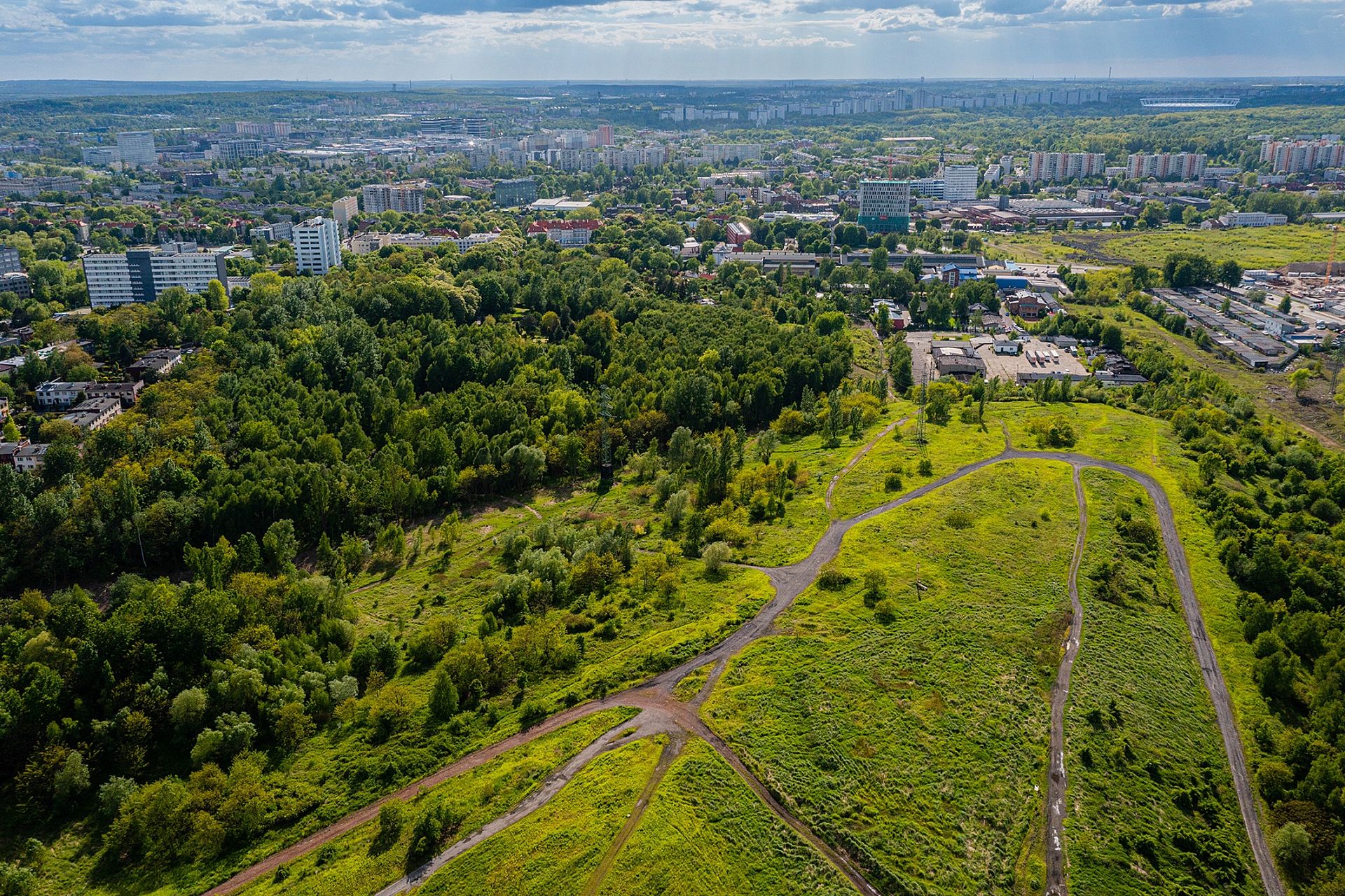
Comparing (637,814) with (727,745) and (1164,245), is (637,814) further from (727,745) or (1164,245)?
(1164,245)

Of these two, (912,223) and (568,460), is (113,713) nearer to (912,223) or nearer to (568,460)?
(568,460)

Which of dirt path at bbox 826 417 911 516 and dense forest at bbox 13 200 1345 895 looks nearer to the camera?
dense forest at bbox 13 200 1345 895

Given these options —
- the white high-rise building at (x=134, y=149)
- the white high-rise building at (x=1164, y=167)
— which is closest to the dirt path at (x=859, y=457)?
the white high-rise building at (x=1164, y=167)

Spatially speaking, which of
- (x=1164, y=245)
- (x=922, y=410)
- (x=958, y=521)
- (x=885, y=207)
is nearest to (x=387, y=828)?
(x=958, y=521)

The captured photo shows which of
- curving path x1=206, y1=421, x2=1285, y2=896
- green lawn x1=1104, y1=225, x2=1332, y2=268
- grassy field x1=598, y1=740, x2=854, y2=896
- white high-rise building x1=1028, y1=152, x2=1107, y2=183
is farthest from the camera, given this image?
white high-rise building x1=1028, y1=152, x2=1107, y2=183

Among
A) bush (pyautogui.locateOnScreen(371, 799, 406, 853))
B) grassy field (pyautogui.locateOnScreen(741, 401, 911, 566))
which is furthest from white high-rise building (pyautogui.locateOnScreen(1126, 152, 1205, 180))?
bush (pyautogui.locateOnScreen(371, 799, 406, 853))

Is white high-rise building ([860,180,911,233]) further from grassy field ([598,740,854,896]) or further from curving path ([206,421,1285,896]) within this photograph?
grassy field ([598,740,854,896])
